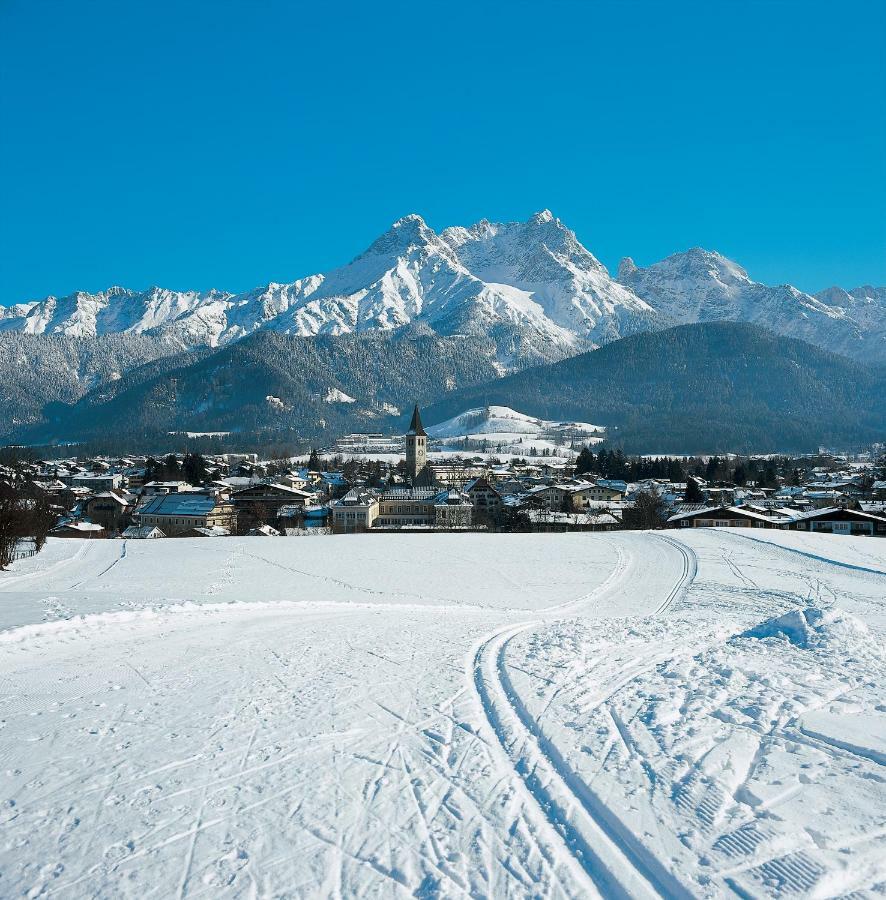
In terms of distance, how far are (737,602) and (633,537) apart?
627 inches

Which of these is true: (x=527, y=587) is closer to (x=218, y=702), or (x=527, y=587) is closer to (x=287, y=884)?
(x=218, y=702)

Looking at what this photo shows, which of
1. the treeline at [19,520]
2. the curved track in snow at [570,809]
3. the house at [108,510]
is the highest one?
the curved track in snow at [570,809]

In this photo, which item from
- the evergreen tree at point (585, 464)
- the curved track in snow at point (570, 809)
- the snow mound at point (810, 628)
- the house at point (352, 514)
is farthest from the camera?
the evergreen tree at point (585, 464)

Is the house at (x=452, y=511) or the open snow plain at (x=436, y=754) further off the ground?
the open snow plain at (x=436, y=754)

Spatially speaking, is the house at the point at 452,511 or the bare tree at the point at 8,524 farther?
the house at the point at 452,511

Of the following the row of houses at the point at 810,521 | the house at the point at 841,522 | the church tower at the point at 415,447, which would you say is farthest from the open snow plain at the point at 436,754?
the church tower at the point at 415,447

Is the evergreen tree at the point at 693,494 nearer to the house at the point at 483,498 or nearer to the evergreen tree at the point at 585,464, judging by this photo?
the house at the point at 483,498

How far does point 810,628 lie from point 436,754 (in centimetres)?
770

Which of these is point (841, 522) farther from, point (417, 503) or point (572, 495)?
point (417, 503)

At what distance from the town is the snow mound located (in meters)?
23.7

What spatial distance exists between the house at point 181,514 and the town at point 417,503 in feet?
0.33

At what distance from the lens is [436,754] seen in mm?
6750

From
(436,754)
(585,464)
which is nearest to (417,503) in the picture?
(585,464)

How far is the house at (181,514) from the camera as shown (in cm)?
5284
